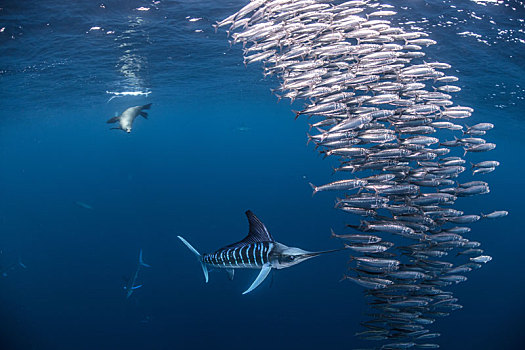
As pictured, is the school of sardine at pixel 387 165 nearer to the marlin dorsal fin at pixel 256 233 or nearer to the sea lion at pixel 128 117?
the marlin dorsal fin at pixel 256 233

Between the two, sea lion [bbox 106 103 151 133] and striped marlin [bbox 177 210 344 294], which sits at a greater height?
striped marlin [bbox 177 210 344 294]

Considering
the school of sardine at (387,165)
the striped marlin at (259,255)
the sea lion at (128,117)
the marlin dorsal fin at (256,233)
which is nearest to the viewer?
the striped marlin at (259,255)

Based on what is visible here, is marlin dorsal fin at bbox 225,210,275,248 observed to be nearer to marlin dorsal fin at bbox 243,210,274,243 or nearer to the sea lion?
marlin dorsal fin at bbox 243,210,274,243

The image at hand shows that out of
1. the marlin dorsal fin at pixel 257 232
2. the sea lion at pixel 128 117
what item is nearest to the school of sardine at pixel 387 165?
the marlin dorsal fin at pixel 257 232

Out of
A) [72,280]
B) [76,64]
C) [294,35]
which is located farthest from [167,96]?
[294,35]

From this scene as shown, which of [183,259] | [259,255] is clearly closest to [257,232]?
[259,255]

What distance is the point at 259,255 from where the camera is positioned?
3857 millimetres

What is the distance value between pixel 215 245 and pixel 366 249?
21.8 meters

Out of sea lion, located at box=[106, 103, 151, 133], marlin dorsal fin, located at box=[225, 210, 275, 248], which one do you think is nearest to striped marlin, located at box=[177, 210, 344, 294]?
marlin dorsal fin, located at box=[225, 210, 275, 248]

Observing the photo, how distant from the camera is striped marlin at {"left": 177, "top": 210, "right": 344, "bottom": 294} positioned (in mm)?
3625

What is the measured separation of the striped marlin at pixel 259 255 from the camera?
3.62m

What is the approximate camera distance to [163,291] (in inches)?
682

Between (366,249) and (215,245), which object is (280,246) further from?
(215,245)

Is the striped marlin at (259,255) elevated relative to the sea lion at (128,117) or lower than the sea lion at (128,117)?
elevated
